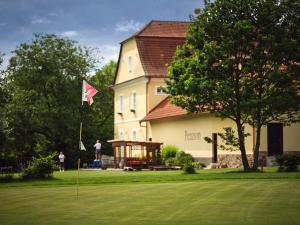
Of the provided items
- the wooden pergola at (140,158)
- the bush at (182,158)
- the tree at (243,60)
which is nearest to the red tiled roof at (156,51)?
the wooden pergola at (140,158)

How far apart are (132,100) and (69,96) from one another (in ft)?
19.2

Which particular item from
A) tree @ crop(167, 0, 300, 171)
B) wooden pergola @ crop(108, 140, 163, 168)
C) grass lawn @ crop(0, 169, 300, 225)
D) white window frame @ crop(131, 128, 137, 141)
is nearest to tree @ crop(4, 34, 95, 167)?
white window frame @ crop(131, 128, 137, 141)

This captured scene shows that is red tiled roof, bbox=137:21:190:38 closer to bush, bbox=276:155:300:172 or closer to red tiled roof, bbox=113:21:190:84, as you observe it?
red tiled roof, bbox=113:21:190:84

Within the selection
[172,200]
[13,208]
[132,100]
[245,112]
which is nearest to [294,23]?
[245,112]

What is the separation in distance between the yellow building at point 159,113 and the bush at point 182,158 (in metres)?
0.98

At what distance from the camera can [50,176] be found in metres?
29.4

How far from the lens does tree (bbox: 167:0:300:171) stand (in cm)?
3047

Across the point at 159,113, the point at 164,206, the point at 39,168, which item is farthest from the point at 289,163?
the point at 159,113

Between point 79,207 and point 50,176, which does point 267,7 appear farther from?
point 79,207

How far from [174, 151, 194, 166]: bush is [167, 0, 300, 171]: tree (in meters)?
9.47

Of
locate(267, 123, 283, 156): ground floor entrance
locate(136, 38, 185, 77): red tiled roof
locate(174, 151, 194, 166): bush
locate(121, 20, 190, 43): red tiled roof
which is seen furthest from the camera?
locate(121, 20, 190, 43): red tiled roof

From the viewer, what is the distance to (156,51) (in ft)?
174

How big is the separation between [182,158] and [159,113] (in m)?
8.45

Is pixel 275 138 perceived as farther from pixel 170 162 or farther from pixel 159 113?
pixel 159 113
